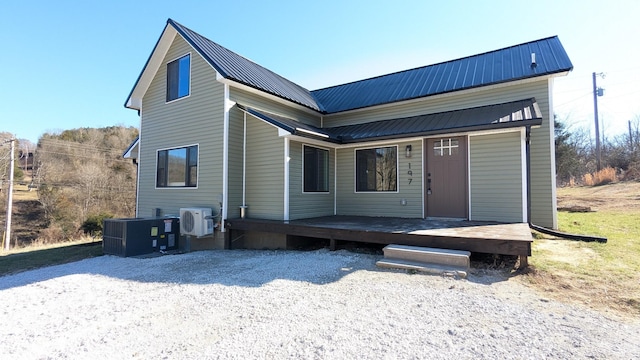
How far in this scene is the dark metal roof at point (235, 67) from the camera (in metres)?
8.09

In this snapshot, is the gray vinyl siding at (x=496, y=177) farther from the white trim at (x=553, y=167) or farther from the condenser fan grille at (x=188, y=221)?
the condenser fan grille at (x=188, y=221)

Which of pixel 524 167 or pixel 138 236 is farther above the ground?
pixel 524 167

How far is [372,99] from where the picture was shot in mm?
10023

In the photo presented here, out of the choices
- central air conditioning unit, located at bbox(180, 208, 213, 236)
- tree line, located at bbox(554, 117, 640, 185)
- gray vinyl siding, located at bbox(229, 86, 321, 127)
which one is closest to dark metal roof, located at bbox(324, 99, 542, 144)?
gray vinyl siding, located at bbox(229, 86, 321, 127)

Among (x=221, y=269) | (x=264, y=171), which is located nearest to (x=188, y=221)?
(x=264, y=171)

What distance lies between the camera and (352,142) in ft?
27.8

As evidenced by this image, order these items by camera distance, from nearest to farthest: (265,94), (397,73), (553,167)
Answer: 1. (553,167)
2. (265,94)
3. (397,73)

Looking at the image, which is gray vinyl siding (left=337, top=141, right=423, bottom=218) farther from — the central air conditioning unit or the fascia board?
the fascia board

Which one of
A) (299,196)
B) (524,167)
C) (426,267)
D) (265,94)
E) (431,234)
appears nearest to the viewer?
(426,267)

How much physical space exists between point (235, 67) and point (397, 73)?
565 centimetres

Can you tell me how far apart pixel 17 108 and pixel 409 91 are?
110 ft

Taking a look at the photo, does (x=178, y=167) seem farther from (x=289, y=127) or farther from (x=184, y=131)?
(x=289, y=127)

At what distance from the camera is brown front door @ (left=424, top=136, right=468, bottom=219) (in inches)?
296

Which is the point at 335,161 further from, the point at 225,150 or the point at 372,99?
the point at 225,150
